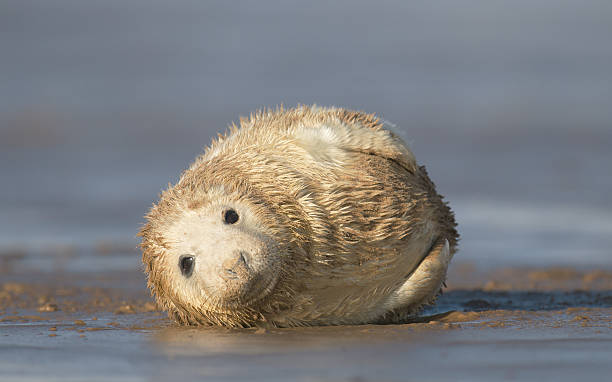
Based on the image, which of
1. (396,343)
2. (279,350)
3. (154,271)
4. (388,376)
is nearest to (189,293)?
(154,271)

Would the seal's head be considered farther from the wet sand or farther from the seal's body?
the wet sand

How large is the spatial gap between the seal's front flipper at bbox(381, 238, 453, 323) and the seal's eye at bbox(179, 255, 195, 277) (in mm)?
1383

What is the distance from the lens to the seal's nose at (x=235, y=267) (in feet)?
17.3

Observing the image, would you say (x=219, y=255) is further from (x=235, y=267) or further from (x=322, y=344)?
(x=322, y=344)

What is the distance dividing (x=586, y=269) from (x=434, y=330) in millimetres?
5003

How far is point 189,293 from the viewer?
18.9ft

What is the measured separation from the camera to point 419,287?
6.32 m

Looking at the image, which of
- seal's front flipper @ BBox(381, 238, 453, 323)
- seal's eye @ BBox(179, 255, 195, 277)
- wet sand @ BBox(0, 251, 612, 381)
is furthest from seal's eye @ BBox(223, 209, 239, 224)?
seal's front flipper @ BBox(381, 238, 453, 323)

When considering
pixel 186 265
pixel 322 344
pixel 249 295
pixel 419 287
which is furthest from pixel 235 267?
pixel 419 287

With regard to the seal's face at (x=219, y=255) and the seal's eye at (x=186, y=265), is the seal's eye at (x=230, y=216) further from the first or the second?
the seal's eye at (x=186, y=265)

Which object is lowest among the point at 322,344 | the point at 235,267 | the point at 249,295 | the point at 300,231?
the point at 322,344

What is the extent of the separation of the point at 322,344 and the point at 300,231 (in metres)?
0.87

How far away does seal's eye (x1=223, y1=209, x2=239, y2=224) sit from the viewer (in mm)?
5602

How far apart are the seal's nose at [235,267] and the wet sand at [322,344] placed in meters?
0.38
